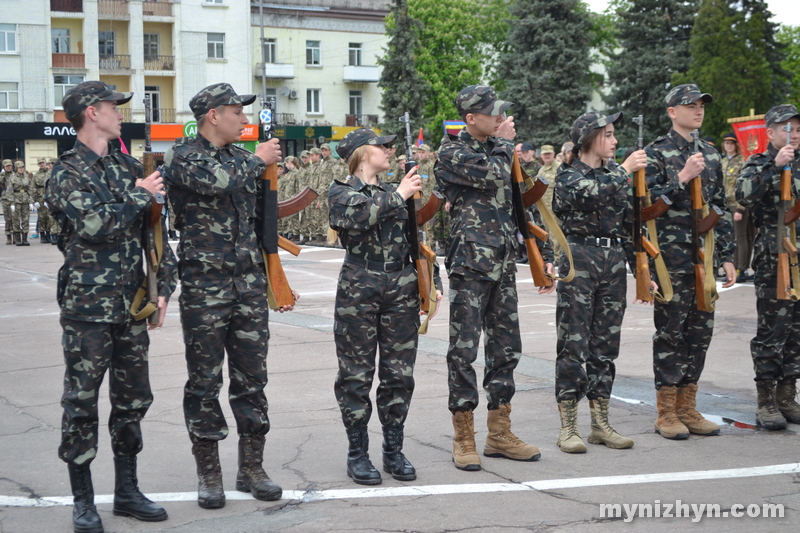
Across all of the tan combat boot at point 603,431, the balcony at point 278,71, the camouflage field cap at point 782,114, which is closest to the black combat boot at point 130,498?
the tan combat boot at point 603,431

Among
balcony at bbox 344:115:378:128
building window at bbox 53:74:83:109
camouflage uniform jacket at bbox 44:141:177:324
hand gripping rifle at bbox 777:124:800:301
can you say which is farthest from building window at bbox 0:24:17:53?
hand gripping rifle at bbox 777:124:800:301

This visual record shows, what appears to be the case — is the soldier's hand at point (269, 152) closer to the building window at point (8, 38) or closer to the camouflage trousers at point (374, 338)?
the camouflage trousers at point (374, 338)

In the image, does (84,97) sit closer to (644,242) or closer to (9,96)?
(644,242)

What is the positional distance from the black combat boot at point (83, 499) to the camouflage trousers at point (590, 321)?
10.4 ft

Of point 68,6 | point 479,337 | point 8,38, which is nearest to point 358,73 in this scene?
point 68,6

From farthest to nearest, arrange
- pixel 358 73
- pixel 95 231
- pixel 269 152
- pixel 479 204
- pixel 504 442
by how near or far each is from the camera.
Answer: pixel 358 73 < pixel 504 442 < pixel 479 204 < pixel 269 152 < pixel 95 231

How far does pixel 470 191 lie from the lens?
20.5 feet

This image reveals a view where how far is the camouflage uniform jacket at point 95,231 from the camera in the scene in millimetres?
5016

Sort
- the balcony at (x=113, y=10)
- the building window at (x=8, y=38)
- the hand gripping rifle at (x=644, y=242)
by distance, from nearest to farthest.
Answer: the hand gripping rifle at (x=644, y=242) < the building window at (x=8, y=38) < the balcony at (x=113, y=10)

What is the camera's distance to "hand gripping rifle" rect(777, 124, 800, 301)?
7.09 metres

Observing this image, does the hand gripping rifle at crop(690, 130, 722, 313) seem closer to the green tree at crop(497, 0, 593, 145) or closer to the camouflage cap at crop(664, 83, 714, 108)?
the camouflage cap at crop(664, 83, 714, 108)

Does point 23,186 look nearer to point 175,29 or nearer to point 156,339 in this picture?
point 156,339

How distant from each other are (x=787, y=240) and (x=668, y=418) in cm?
163

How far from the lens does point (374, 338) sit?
591 cm
